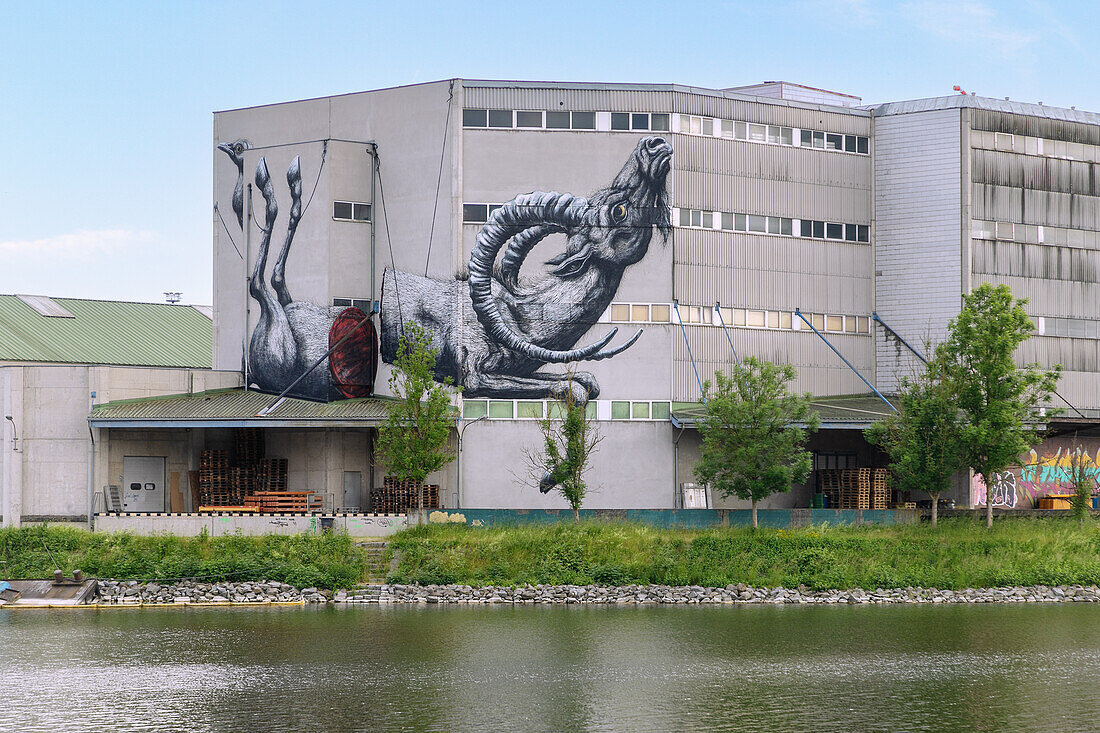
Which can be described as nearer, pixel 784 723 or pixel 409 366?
pixel 784 723

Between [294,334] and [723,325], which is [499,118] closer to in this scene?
[294,334]

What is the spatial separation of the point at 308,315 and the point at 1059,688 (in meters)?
42.3

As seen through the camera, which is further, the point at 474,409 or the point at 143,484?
the point at 143,484

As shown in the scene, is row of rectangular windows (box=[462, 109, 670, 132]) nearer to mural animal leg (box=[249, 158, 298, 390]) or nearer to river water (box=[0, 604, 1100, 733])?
mural animal leg (box=[249, 158, 298, 390])

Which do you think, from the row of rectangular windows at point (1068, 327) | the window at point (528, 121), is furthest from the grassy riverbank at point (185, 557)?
the row of rectangular windows at point (1068, 327)

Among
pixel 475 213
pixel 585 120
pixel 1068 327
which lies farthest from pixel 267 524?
pixel 1068 327

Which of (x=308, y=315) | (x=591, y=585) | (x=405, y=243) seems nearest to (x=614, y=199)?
(x=405, y=243)

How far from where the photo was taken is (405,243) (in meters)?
→ 67.6

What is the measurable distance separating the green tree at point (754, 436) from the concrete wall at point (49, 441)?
93.4ft

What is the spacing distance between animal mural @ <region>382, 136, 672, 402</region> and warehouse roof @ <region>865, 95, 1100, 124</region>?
1385 cm

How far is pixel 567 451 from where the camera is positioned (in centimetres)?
6109

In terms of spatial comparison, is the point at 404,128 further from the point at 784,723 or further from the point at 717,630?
the point at 784,723

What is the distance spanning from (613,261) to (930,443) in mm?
17266

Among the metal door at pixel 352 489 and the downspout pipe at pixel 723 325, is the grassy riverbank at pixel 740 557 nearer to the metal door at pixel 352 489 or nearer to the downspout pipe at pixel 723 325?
the metal door at pixel 352 489
